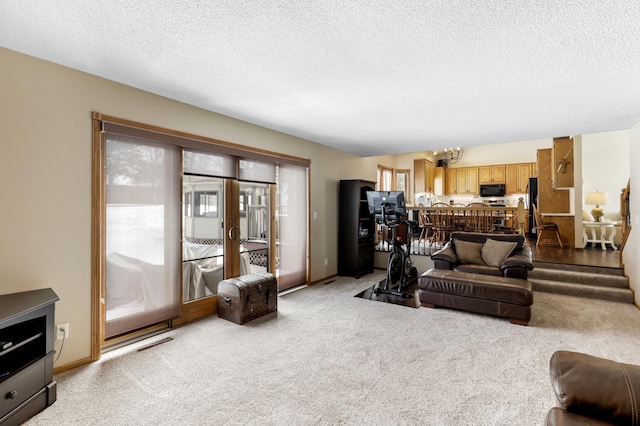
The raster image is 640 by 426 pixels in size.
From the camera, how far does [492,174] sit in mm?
9648

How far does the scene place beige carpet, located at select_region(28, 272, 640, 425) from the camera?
6.41 ft

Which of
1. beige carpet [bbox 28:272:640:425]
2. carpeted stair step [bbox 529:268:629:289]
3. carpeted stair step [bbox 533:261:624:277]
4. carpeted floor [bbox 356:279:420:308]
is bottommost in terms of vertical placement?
beige carpet [bbox 28:272:640:425]

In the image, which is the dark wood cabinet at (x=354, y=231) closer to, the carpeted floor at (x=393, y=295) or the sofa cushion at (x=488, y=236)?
the carpeted floor at (x=393, y=295)

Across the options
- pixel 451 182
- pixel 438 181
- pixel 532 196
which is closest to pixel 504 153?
pixel 532 196

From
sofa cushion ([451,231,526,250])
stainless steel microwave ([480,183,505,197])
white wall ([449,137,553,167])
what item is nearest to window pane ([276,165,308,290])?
sofa cushion ([451,231,526,250])

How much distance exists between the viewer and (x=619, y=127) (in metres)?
4.15

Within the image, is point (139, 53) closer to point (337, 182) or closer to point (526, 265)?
point (337, 182)

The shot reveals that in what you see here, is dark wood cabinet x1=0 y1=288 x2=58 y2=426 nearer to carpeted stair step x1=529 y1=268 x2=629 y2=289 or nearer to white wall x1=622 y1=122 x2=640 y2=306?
carpeted stair step x1=529 y1=268 x2=629 y2=289

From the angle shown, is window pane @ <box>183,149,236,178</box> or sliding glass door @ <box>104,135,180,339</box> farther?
window pane @ <box>183,149,236,178</box>

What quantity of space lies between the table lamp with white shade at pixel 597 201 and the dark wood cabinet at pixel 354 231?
5.16 m

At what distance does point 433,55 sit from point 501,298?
275 centimetres

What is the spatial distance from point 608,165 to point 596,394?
8.53 m

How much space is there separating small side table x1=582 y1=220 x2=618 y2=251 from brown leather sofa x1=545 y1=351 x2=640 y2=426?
7.26 metres

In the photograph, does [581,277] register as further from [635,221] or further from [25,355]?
[25,355]
